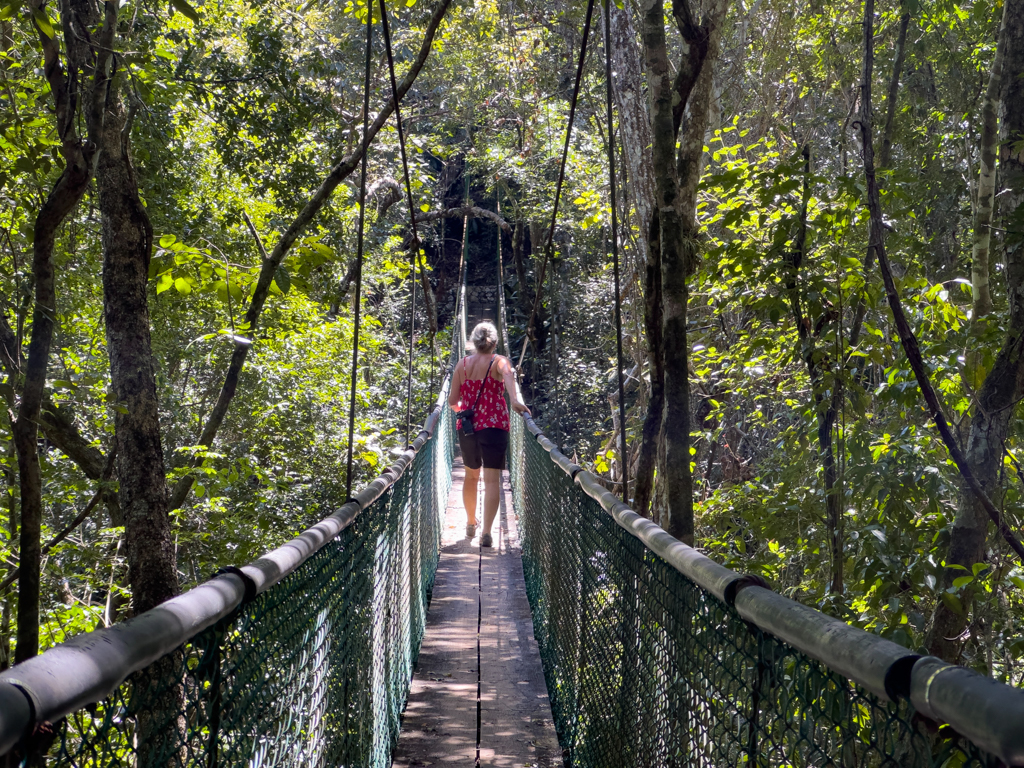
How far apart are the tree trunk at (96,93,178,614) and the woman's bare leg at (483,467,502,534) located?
4.60 ft

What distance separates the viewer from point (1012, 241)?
5.60 feet

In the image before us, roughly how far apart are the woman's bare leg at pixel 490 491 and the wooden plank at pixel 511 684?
0.75 ft

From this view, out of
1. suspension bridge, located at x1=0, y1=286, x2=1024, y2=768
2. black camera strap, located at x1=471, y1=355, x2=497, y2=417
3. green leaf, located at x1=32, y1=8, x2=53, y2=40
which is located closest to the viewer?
suspension bridge, located at x1=0, y1=286, x2=1024, y2=768

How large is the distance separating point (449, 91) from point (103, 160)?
6.73m

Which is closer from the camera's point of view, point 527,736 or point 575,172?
point 527,736

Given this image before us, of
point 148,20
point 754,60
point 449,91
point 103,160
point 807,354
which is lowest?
point 807,354

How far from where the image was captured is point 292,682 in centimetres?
105

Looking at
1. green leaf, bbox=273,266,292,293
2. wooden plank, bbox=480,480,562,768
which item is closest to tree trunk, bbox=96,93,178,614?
green leaf, bbox=273,266,292,293

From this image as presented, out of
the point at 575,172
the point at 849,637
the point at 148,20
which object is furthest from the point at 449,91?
the point at 849,637

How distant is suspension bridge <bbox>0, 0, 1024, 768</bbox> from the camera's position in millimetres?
572

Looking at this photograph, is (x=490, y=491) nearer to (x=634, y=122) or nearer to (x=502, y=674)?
(x=502, y=674)

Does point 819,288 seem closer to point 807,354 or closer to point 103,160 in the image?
point 807,354

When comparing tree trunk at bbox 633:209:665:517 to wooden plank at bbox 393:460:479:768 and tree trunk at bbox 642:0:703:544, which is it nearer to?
tree trunk at bbox 642:0:703:544

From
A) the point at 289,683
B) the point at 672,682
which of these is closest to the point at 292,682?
the point at 289,683
